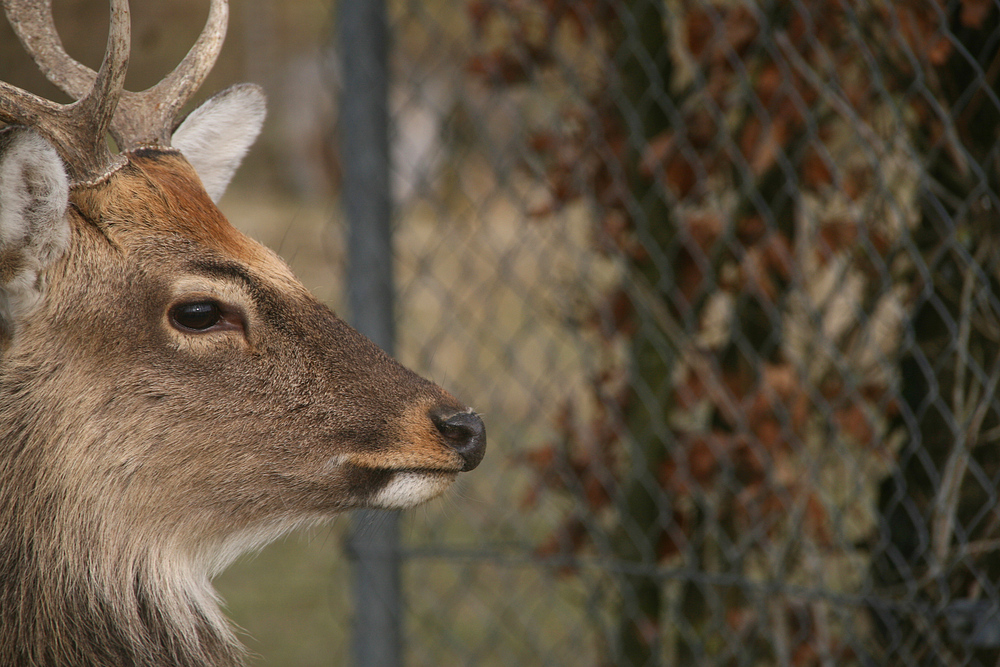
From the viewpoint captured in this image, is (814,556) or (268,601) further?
(268,601)

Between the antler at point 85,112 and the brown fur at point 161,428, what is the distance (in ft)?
0.20

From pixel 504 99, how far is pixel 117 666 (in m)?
2.16

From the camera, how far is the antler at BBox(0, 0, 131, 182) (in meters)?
1.74

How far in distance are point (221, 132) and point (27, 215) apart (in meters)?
0.63

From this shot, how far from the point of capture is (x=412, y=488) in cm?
186

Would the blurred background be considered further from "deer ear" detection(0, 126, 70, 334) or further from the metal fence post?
"deer ear" detection(0, 126, 70, 334)

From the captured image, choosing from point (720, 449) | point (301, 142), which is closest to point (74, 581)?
point (720, 449)

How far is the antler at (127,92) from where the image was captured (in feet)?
6.33

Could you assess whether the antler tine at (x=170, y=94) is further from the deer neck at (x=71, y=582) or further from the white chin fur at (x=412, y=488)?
the white chin fur at (x=412, y=488)

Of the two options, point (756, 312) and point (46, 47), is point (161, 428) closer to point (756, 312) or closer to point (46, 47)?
point (46, 47)

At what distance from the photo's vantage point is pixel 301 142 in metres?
11.1

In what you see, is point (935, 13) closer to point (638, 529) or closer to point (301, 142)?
point (638, 529)

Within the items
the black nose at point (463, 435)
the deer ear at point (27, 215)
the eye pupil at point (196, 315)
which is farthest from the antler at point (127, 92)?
the black nose at point (463, 435)

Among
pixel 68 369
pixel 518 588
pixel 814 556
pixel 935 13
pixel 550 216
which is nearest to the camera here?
pixel 68 369
